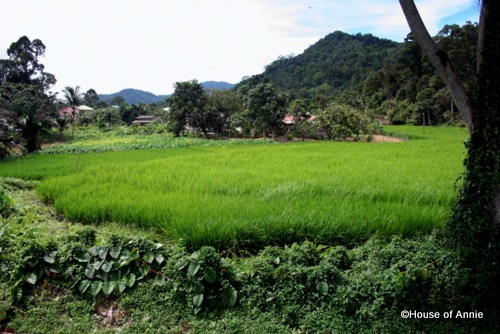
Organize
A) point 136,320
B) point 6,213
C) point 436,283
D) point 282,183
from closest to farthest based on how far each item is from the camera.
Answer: point 436,283
point 136,320
point 6,213
point 282,183

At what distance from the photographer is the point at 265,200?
5434 millimetres

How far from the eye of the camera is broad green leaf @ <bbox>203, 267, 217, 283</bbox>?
2.81 metres

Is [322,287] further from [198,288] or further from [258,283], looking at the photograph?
[198,288]

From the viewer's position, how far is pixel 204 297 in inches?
112

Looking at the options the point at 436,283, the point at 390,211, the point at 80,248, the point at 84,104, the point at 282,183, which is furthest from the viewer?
the point at 84,104

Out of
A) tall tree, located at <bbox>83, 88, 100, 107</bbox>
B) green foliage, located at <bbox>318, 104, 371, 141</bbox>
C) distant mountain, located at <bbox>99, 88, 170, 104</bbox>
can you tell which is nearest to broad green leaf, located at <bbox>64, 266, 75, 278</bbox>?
green foliage, located at <bbox>318, 104, 371, 141</bbox>

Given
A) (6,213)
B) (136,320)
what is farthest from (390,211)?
(6,213)

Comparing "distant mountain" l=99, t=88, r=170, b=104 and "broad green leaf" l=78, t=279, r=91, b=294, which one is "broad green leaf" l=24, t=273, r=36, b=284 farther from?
"distant mountain" l=99, t=88, r=170, b=104

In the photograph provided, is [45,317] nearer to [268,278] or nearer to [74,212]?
[268,278]

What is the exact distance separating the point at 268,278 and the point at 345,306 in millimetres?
666

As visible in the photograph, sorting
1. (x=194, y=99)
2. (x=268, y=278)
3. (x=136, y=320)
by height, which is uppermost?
(x=194, y=99)

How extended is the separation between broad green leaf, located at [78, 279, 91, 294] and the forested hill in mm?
52497

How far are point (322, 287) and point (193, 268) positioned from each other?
1.10 meters

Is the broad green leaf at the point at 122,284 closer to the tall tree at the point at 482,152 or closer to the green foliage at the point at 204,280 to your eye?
Result: the green foliage at the point at 204,280
